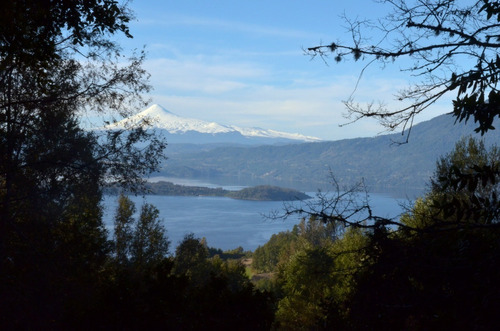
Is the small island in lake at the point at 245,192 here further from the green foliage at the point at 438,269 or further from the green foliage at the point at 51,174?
the green foliage at the point at 438,269

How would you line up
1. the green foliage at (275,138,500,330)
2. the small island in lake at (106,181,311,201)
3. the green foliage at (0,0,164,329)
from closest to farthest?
the green foliage at (275,138,500,330), the green foliage at (0,0,164,329), the small island in lake at (106,181,311,201)

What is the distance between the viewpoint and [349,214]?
332 centimetres

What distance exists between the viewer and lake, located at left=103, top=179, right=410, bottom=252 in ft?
210

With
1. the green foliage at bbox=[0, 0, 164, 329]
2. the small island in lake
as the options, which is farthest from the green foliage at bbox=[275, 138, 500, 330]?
the small island in lake

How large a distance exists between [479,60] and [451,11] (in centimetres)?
55

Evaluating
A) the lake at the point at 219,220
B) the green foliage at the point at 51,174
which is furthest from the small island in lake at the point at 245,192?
the green foliage at the point at 51,174

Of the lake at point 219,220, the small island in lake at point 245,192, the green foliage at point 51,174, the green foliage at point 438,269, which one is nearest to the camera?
the green foliage at point 438,269

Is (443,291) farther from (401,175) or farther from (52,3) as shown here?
(401,175)

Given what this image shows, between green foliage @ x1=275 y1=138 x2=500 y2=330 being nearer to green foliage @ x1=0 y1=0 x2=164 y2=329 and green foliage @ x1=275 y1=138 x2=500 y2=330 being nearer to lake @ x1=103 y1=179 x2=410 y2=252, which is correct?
green foliage @ x1=0 y1=0 x2=164 y2=329

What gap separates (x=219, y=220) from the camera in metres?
83.7

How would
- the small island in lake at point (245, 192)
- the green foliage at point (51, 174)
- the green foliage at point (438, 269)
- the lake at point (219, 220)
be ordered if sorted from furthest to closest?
1. the small island in lake at point (245, 192)
2. the lake at point (219, 220)
3. the green foliage at point (51, 174)
4. the green foliage at point (438, 269)

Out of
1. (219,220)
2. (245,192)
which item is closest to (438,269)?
(219,220)

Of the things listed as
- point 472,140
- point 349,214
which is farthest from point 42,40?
point 472,140

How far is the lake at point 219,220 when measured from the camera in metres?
64.1
